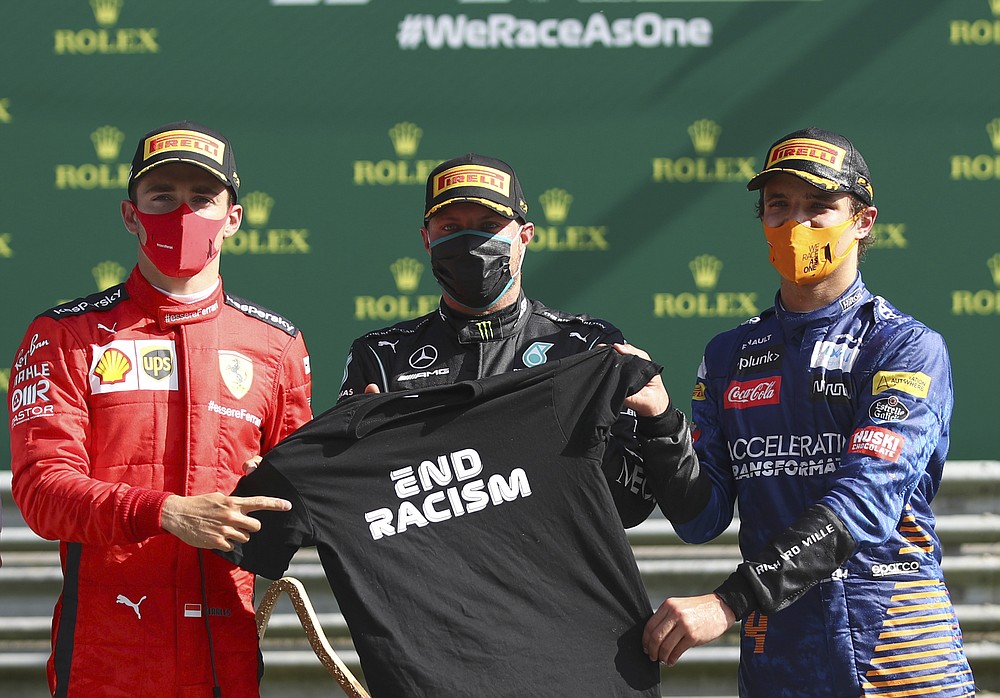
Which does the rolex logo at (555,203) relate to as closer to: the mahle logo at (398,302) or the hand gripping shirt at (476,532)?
the mahle logo at (398,302)

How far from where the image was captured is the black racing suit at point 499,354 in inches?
108

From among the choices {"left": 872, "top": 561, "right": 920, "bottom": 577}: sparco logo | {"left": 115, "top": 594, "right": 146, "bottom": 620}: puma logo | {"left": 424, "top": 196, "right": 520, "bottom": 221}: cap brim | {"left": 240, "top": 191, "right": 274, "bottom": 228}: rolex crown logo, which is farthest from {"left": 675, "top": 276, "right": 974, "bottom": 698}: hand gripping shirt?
{"left": 240, "top": 191, "right": 274, "bottom": 228}: rolex crown logo

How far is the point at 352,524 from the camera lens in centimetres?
250

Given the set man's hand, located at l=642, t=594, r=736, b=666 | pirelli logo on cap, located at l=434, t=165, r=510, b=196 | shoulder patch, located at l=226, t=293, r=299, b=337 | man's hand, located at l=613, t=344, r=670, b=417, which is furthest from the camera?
shoulder patch, located at l=226, t=293, r=299, b=337

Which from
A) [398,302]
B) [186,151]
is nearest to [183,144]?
[186,151]

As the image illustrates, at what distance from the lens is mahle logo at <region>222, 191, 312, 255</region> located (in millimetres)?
4207

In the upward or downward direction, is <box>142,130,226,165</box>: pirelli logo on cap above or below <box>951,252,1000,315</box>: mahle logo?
above

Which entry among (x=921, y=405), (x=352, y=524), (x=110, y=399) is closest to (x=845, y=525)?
(x=921, y=405)

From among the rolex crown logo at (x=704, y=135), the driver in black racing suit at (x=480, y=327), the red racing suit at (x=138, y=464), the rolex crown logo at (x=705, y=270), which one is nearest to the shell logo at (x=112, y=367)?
the red racing suit at (x=138, y=464)

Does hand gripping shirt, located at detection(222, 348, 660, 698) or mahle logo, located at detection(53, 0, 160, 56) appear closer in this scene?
hand gripping shirt, located at detection(222, 348, 660, 698)

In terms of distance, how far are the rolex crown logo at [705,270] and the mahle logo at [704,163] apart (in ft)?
1.02

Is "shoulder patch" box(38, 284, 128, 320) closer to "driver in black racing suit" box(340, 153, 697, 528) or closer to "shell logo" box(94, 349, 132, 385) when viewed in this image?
"shell logo" box(94, 349, 132, 385)

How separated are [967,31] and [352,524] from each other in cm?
313

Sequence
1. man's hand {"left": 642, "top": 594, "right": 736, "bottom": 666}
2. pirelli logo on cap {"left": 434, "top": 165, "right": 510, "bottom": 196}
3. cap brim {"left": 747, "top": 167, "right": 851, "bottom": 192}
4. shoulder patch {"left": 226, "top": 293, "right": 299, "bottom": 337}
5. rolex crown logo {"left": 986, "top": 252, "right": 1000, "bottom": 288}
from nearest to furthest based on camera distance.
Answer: man's hand {"left": 642, "top": 594, "right": 736, "bottom": 666} < cap brim {"left": 747, "top": 167, "right": 851, "bottom": 192} < pirelli logo on cap {"left": 434, "top": 165, "right": 510, "bottom": 196} < shoulder patch {"left": 226, "top": 293, "right": 299, "bottom": 337} < rolex crown logo {"left": 986, "top": 252, "right": 1000, "bottom": 288}
